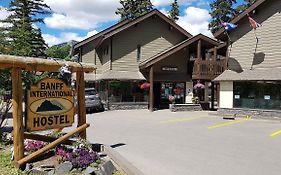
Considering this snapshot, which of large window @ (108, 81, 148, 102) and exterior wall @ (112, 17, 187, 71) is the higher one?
exterior wall @ (112, 17, 187, 71)

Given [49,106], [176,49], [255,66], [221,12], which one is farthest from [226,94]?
[221,12]

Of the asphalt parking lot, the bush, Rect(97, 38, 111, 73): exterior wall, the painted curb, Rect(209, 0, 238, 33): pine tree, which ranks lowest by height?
the asphalt parking lot

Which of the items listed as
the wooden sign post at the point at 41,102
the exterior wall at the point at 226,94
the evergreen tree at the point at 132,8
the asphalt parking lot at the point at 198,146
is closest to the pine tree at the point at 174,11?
the evergreen tree at the point at 132,8

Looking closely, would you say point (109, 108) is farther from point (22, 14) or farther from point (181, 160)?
point (22, 14)

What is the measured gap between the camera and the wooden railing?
24078mm

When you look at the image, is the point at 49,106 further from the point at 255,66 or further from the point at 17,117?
the point at 255,66

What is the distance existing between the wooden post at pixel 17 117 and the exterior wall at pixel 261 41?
1705cm

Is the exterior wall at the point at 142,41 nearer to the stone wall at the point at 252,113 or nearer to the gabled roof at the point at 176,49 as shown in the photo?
the gabled roof at the point at 176,49

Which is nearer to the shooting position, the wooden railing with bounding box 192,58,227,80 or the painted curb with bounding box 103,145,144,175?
the painted curb with bounding box 103,145,144,175

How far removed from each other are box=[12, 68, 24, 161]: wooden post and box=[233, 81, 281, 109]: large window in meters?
16.6

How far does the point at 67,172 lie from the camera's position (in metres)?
6.69

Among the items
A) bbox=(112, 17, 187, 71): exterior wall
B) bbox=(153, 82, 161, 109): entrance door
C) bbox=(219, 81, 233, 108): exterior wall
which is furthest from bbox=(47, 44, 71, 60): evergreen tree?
bbox=(219, 81, 233, 108): exterior wall

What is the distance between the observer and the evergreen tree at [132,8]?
53.8 meters

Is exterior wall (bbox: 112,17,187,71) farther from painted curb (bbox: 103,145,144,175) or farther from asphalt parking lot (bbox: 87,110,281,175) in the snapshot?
painted curb (bbox: 103,145,144,175)
